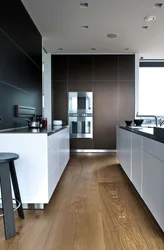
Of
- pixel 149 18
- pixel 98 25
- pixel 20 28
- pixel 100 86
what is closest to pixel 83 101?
pixel 100 86

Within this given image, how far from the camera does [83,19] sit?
4297mm

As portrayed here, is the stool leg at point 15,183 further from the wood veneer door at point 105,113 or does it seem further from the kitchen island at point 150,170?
the wood veneer door at point 105,113

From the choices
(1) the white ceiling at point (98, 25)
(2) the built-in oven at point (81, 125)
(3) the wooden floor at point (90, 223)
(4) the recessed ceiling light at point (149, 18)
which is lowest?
(3) the wooden floor at point (90, 223)

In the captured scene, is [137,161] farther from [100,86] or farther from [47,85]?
[47,85]

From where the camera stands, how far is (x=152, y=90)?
284 inches

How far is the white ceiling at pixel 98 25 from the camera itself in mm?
3752

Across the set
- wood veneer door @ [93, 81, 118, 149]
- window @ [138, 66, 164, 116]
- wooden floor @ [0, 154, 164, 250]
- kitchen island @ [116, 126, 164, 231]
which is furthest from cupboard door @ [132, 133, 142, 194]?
window @ [138, 66, 164, 116]

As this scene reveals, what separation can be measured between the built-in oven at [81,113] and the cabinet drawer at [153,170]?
13.9 ft

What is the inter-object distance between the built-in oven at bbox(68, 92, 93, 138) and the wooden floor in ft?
10.7

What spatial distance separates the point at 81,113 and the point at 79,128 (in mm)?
443

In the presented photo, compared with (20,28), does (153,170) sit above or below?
below

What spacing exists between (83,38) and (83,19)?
1.05 metres

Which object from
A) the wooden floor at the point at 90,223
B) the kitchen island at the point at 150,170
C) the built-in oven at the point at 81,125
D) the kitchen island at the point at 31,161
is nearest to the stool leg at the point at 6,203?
the wooden floor at the point at 90,223

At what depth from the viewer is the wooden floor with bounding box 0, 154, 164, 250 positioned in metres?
1.82
